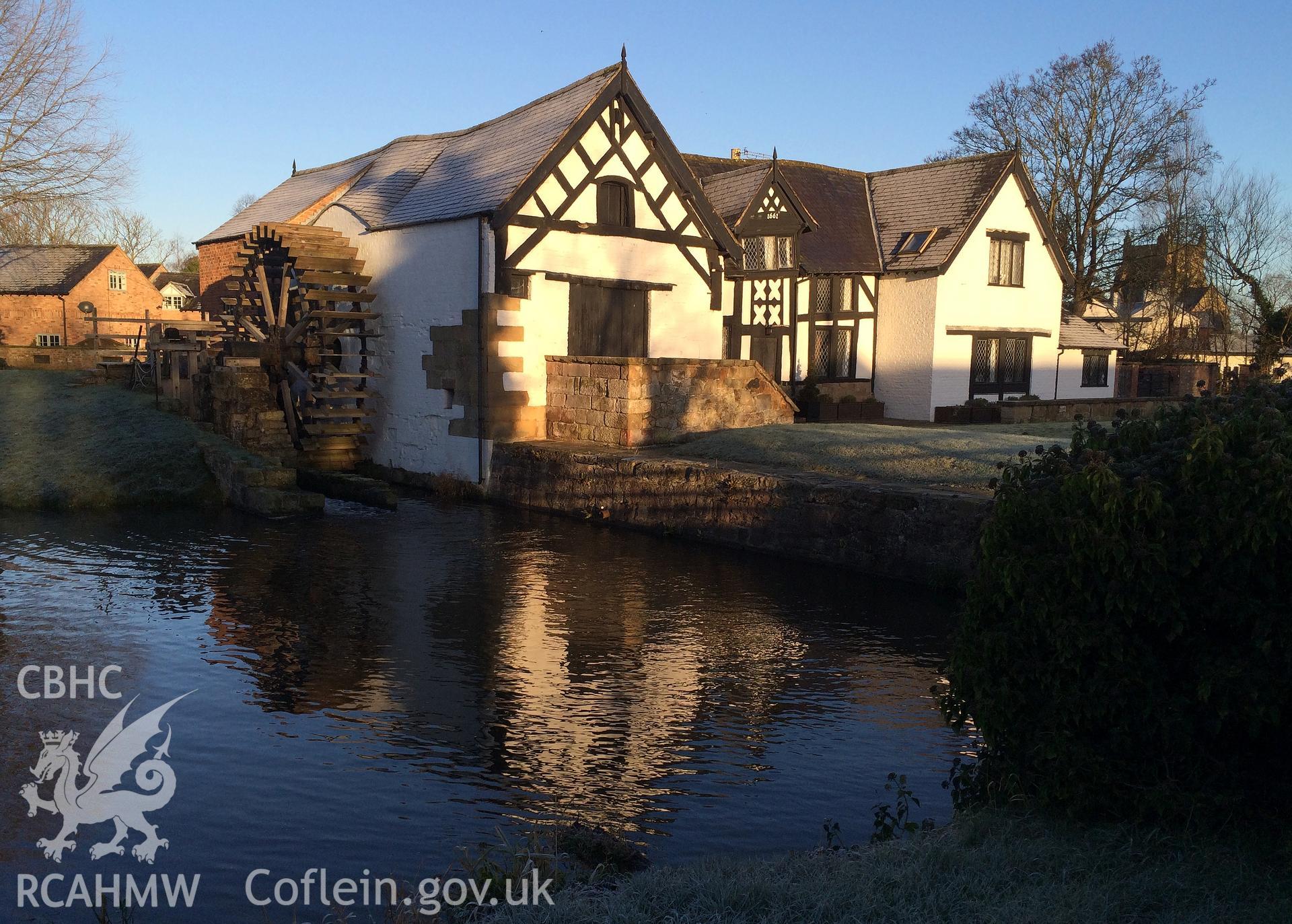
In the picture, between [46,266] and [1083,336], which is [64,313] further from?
[1083,336]

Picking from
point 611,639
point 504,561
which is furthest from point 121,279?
point 611,639

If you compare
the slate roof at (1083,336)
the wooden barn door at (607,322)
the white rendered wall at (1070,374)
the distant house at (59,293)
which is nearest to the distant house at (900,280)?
the white rendered wall at (1070,374)

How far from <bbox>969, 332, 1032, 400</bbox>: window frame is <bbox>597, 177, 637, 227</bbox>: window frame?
11219 millimetres

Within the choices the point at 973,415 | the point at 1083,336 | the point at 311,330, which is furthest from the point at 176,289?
the point at 973,415

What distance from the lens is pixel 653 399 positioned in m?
17.0

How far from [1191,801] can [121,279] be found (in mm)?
58307

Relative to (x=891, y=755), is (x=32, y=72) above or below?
above

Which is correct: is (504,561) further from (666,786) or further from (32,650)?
(666,786)

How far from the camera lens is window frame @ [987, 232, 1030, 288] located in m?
27.0

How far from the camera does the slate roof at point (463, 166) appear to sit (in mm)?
18578

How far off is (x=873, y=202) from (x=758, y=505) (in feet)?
58.4

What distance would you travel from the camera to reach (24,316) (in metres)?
49.9

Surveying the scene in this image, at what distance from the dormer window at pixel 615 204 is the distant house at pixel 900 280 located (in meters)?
4.87

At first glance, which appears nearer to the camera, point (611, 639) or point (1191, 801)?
point (1191, 801)
